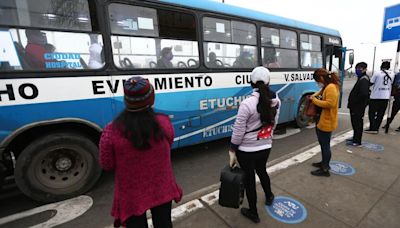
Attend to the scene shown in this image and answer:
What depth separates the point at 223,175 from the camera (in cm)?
241

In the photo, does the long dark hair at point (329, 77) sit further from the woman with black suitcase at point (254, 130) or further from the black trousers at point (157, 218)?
the black trousers at point (157, 218)

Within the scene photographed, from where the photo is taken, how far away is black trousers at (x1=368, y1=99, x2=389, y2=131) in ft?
19.3

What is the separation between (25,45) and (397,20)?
875cm

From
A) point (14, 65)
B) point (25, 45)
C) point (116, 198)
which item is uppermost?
point (25, 45)

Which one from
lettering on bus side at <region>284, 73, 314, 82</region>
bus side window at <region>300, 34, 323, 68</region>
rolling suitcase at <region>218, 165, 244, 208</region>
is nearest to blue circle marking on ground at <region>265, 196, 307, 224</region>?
rolling suitcase at <region>218, 165, 244, 208</region>

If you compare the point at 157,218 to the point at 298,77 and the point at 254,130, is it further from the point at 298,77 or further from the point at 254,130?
the point at 298,77

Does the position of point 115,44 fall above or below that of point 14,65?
above

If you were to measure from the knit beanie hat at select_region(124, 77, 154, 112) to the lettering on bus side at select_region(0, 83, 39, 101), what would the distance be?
2.14 m

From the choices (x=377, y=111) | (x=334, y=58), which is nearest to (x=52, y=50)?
(x=377, y=111)

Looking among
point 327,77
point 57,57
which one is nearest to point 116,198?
point 57,57

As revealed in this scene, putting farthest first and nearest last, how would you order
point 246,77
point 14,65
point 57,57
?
point 246,77
point 57,57
point 14,65

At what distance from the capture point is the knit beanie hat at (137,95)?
140cm

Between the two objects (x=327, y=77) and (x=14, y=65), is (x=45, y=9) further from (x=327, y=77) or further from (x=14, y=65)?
(x=327, y=77)

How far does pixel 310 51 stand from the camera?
21.3 ft
